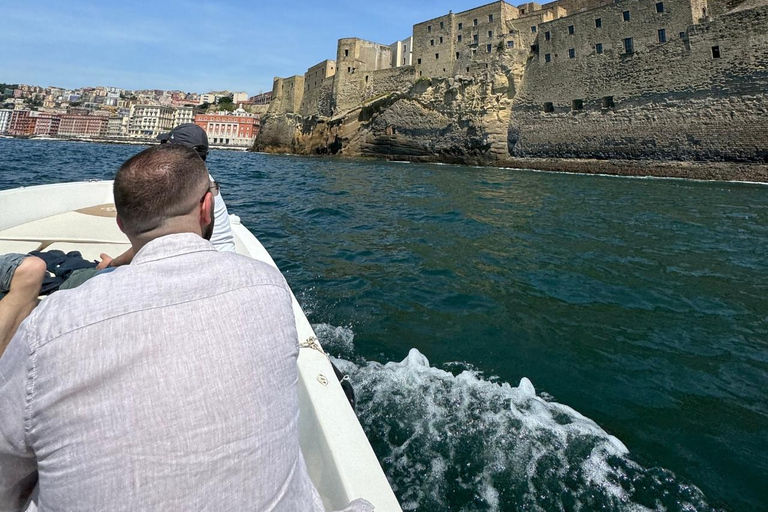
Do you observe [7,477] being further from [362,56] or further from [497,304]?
[362,56]

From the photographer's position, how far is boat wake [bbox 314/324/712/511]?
1809 mm

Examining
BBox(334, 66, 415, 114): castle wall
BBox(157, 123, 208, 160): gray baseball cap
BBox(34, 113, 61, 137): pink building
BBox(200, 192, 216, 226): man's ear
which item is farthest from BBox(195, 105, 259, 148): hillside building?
BBox(200, 192, 216, 226): man's ear

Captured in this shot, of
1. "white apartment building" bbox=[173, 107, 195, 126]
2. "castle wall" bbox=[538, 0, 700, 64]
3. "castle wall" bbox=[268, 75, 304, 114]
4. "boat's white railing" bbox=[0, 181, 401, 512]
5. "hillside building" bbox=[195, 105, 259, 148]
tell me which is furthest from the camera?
"white apartment building" bbox=[173, 107, 195, 126]

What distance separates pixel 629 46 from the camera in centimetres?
2189

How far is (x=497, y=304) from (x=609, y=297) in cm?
118

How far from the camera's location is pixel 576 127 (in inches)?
955

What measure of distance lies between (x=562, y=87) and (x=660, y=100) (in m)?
5.85

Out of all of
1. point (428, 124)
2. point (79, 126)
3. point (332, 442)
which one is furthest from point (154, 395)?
point (79, 126)

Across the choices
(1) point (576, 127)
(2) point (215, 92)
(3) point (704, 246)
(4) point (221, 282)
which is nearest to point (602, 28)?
(1) point (576, 127)

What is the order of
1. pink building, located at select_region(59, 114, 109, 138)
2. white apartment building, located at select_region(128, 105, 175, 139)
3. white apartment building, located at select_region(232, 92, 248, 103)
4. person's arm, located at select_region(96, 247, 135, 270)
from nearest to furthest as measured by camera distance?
person's arm, located at select_region(96, 247, 135, 270)
pink building, located at select_region(59, 114, 109, 138)
white apartment building, located at select_region(128, 105, 175, 139)
white apartment building, located at select_region(232, 92, 248, 103)

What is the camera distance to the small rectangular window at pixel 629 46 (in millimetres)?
21734

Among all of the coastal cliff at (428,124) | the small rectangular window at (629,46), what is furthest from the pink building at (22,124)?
the small rectangular window at (629,46)

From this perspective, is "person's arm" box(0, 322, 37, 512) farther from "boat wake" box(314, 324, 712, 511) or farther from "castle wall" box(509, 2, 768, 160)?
"castle wall" box(509, 2, 768, 160)

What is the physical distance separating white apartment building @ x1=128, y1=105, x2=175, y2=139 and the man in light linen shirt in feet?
334
